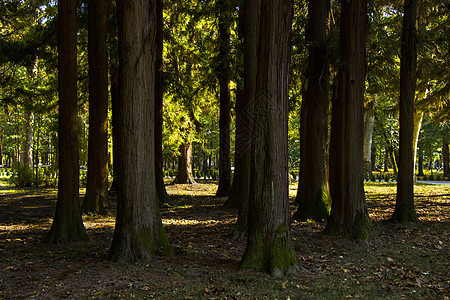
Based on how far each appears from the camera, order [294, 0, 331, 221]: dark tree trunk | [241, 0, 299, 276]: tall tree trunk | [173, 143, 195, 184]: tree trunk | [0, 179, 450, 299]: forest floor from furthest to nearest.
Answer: [173, 143, 195, 184]: tree trunk
[294, 0, 331, 221]: dark tree trunk
[241, 0, 299, 276]: tall tree trunk
[0, 179, 450, 299]: forest floor

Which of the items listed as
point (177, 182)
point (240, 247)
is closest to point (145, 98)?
point (240, 247)

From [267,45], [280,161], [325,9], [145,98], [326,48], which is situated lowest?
[280,161]

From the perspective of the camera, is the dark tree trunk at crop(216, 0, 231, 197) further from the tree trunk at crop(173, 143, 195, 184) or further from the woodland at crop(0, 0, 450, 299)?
the tree trunk at crop(173, 143, 195, 184)

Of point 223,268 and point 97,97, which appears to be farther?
point 97,97

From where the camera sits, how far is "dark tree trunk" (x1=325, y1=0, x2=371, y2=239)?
8297 millimetres

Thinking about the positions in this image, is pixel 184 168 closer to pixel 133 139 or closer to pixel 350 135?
pixel 350 135

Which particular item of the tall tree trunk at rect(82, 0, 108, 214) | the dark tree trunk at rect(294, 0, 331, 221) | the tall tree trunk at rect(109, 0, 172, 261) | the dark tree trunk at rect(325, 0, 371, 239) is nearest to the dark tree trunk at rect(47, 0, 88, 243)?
the tall tree trunk at rect(109, 0, 172, 261)

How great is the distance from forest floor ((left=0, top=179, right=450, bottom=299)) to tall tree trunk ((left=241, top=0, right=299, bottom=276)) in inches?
16.3

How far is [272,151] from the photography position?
19.3 feet

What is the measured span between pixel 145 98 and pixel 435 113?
15941mm

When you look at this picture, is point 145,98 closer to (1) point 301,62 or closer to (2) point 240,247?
(2) point 240,247

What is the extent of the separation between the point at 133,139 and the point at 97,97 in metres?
5.84

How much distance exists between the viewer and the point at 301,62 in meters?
12.2

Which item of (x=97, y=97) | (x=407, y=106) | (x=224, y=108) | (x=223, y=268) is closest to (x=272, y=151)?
(x=223, y=268)
